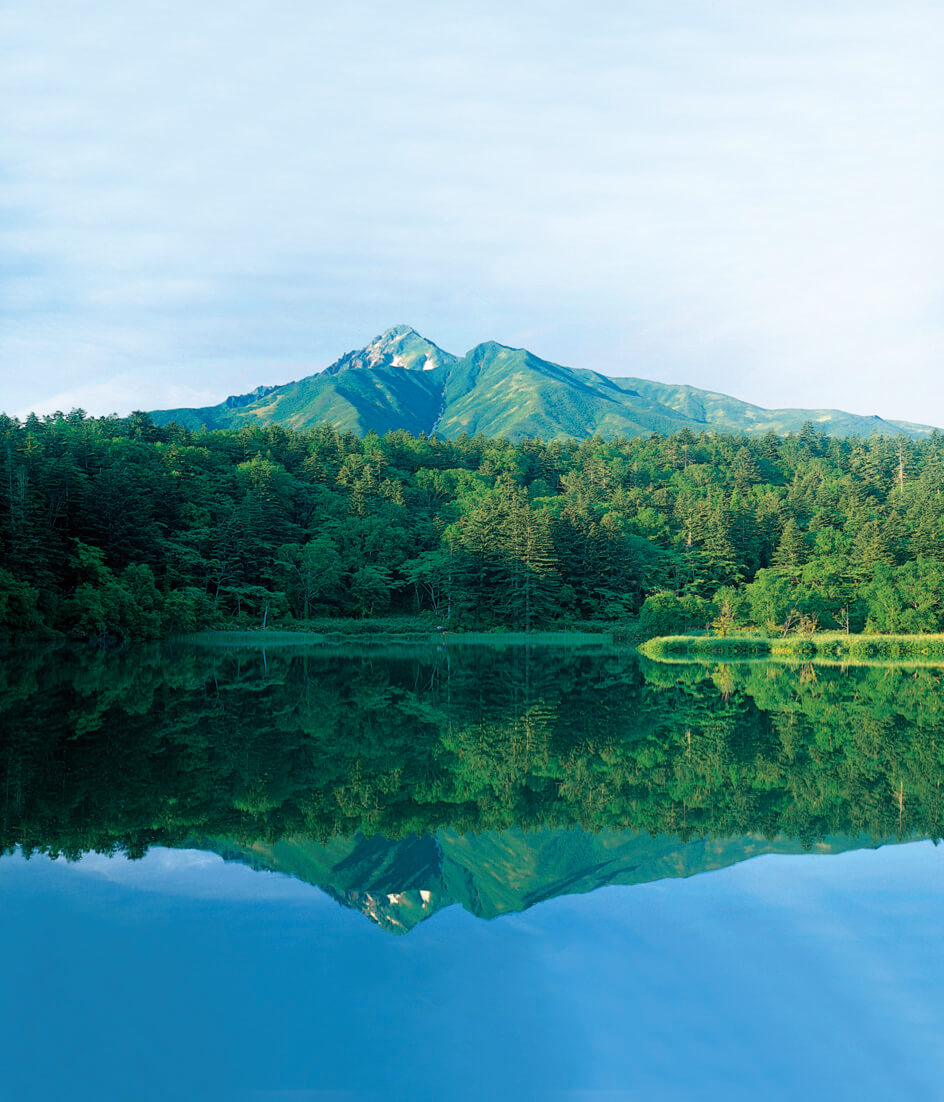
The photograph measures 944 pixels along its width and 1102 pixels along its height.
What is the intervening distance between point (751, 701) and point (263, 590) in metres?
41.6

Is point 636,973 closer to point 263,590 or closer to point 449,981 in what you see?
point 449,981

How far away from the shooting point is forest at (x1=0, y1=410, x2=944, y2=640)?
46.3 m

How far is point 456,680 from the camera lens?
88.9ft

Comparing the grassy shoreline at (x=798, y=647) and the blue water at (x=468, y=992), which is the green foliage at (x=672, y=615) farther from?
the blue water at (x=468, y=992)

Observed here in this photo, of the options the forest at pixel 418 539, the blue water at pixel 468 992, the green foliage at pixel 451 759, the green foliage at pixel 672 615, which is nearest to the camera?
the blue water at pixel 468 992

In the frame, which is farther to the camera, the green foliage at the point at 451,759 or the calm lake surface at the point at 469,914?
the green foliage at the point at 451,759

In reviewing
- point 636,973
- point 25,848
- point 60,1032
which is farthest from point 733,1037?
point 25,848

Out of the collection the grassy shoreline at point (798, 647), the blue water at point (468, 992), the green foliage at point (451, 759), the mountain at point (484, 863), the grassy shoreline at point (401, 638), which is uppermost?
the blue water at point (468, 992)

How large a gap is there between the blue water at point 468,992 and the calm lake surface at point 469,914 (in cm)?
2

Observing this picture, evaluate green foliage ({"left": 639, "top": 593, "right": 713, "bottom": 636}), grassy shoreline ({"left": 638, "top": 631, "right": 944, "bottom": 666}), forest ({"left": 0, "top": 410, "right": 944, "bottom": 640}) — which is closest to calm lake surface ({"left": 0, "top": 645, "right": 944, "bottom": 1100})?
grassy shoreline ({"left": 638, "top": 631, "right": 944, "bottom": 666})

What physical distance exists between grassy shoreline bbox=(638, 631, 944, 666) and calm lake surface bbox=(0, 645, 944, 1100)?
28.8 metres

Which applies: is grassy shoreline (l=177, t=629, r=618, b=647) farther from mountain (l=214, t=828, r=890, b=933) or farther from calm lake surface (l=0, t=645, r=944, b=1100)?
mountain (l=214, t=828, r=890, b=933)

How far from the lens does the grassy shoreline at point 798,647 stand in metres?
41.4

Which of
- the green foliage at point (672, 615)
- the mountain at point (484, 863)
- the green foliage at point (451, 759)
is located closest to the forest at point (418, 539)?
the green foliage at point (672, 615)
